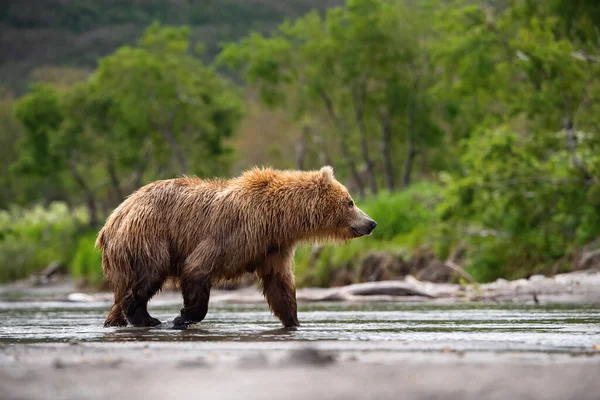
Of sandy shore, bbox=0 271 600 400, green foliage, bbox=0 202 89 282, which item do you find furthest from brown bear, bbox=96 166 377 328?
green foliage, bbox=0 202 89 282

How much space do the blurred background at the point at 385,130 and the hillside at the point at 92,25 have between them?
243 feet

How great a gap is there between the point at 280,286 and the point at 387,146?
36876 mm

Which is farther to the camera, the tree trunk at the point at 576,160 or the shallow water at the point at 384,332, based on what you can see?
the tree trunk at the point at 576,160

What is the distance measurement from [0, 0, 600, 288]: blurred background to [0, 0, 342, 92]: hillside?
74008mm

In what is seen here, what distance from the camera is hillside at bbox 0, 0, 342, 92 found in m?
169

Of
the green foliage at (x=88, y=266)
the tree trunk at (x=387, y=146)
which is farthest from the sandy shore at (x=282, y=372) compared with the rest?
the tree trunk at (x=387, y=146)

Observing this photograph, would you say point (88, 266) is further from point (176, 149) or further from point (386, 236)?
point (386, 236)

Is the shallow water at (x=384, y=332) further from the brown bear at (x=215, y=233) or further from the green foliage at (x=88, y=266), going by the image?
the green foliage at (x=88, y=266)

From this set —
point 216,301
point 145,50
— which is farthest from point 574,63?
point 145,50

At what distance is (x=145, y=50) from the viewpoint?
53.7 metres

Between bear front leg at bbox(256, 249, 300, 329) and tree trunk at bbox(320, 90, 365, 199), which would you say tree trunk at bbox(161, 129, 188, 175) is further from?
bear front leg at bbox(256, 249, 300, 329)

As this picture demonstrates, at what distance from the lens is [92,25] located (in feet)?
578

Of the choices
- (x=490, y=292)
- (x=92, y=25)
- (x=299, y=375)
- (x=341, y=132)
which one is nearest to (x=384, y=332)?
(x=299, y=375)

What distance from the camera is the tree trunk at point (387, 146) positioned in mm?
46562
